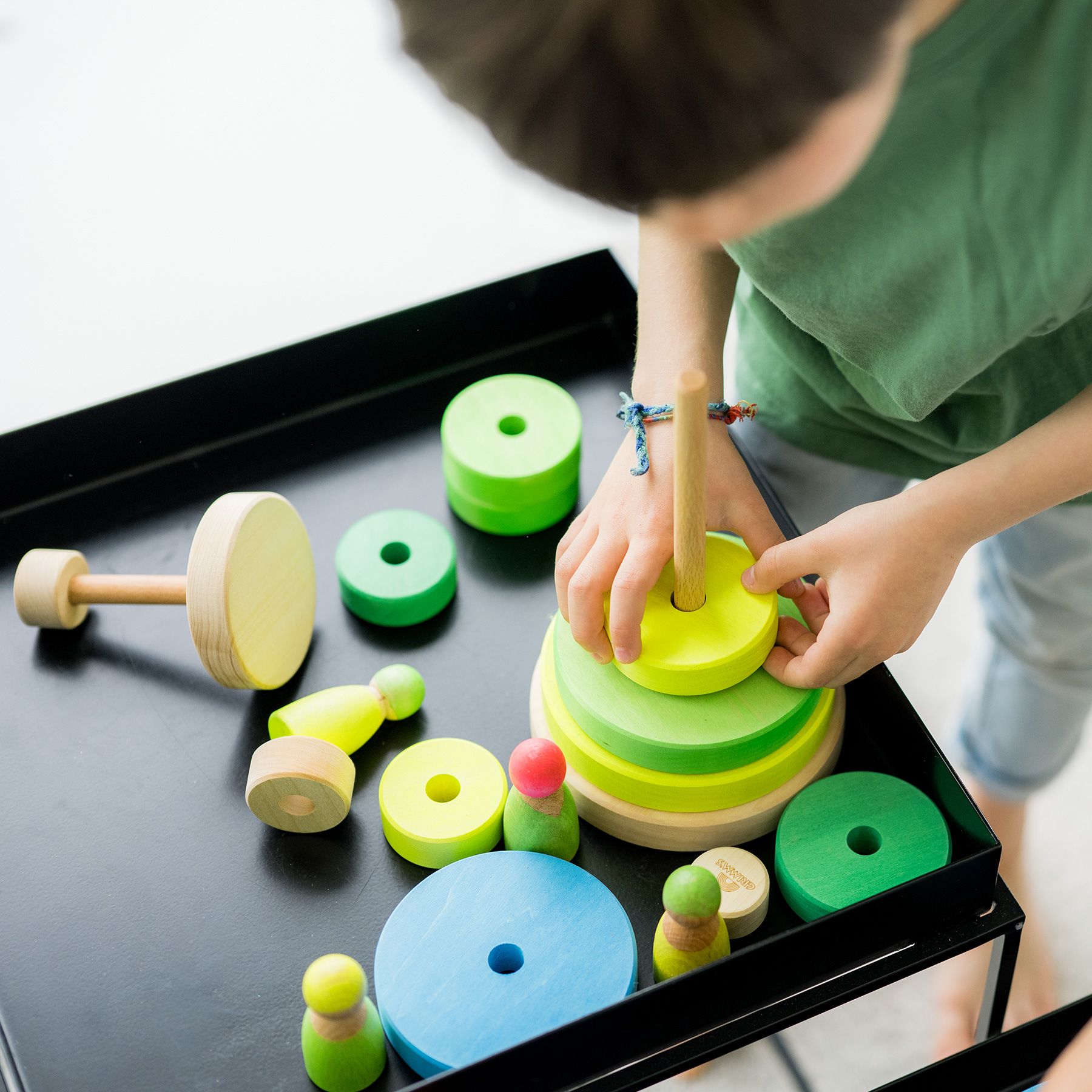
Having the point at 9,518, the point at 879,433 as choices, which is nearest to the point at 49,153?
the point at 9,518

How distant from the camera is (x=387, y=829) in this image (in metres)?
0.69

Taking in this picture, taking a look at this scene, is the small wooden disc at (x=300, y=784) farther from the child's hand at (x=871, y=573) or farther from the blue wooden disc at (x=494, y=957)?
the child's hand at (x=871, y=573)

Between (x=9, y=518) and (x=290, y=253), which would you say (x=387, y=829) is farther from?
(x=290, y=253)

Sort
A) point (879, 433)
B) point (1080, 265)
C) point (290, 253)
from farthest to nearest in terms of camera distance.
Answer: point (290, 253), point (879, 433), point (1080, 265)

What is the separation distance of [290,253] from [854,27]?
1.19 m

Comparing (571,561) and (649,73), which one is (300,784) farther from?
(649,73)

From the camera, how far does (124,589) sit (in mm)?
772

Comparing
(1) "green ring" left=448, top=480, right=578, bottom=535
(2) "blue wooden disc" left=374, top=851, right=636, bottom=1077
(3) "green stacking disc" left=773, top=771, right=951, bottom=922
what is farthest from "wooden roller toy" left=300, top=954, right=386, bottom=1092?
(1) "green ring" left=448, top=480, right=578, bottom=535

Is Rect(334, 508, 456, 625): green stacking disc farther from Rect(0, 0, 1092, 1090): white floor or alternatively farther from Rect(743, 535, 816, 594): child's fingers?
Rect(0, 0, 1092, 1090): white floor

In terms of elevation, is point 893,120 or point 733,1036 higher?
point 893,120

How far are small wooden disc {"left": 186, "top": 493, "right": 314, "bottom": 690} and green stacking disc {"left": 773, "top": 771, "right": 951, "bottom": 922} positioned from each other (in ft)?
1.02

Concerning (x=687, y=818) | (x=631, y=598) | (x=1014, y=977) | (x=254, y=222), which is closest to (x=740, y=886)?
(x=687, y=818)

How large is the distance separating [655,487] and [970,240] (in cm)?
21

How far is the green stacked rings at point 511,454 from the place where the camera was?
0.82m
